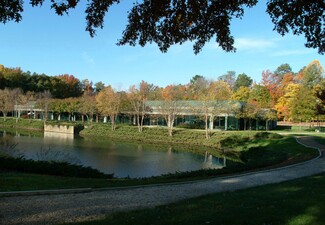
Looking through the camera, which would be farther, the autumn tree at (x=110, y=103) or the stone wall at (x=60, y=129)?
the autumn tree at (x=110, y=103)

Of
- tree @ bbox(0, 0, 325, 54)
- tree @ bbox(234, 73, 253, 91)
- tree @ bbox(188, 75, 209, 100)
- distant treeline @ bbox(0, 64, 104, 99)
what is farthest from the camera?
tree @ bbox(234, 73, 253, 91)

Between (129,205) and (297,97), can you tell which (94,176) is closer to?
(129,205)

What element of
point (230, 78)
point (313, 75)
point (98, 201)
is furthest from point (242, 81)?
point (98, 201)

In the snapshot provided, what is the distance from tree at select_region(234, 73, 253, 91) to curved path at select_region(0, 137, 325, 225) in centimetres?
9824

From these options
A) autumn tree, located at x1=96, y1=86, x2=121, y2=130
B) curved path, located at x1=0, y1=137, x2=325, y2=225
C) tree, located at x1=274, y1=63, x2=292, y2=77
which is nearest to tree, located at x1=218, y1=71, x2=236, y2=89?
tree, located at x1=274, y1=63, x2=292, y2=77

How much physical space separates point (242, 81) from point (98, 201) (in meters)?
104

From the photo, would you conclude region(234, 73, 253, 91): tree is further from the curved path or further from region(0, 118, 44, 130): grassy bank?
the curved path

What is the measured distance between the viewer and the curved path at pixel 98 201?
6.71 metres

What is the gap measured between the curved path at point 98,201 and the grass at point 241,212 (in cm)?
95

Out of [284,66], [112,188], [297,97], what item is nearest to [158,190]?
[112,188]

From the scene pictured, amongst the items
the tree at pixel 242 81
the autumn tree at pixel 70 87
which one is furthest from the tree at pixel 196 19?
the tree at pixel 242 81

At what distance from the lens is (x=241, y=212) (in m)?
6.38

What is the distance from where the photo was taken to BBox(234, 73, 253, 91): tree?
107688mm

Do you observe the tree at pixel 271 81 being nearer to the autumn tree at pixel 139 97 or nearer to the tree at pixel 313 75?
the tree at pixel 313 75
